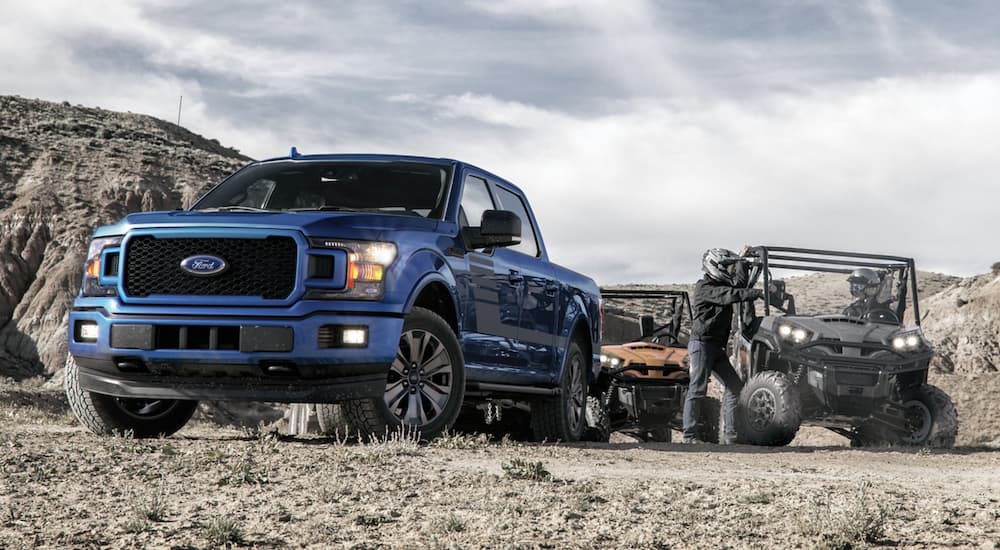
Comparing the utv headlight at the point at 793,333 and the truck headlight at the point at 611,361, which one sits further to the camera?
the truck headlight at the point at 611,361

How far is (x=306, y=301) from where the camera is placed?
6.98m

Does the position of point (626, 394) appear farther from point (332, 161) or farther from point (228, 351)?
point (228, 351)

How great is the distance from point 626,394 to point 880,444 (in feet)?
10.2

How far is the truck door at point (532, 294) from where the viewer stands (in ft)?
30.1

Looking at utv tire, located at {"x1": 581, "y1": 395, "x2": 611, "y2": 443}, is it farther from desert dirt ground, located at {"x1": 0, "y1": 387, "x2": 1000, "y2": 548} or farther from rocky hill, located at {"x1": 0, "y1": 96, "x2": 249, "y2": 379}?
rocky hill, located at {"x1": 0, "y1": 96, "x2": 249, "y2": 379}

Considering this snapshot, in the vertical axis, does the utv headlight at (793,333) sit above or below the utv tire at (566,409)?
above

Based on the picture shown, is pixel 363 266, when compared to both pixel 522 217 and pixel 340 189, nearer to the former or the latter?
pixel 340 189

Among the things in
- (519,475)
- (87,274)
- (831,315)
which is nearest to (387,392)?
(519,475)

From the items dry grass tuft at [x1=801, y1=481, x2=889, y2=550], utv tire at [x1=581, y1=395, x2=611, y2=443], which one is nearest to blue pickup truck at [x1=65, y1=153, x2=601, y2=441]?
dry grass tuft at [x1=801, y1=481, x2=889, y2=550]

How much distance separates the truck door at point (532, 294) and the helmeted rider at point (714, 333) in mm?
2322

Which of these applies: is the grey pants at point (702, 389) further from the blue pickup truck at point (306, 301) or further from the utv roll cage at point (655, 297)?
the blue pickup truck at point (306, 301)

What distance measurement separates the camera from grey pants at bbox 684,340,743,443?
11648mm

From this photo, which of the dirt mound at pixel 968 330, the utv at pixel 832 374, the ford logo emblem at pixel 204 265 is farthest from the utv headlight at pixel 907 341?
the dirt mound at pixel 968 330

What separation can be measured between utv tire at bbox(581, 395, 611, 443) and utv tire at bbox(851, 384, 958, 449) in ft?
9.30
